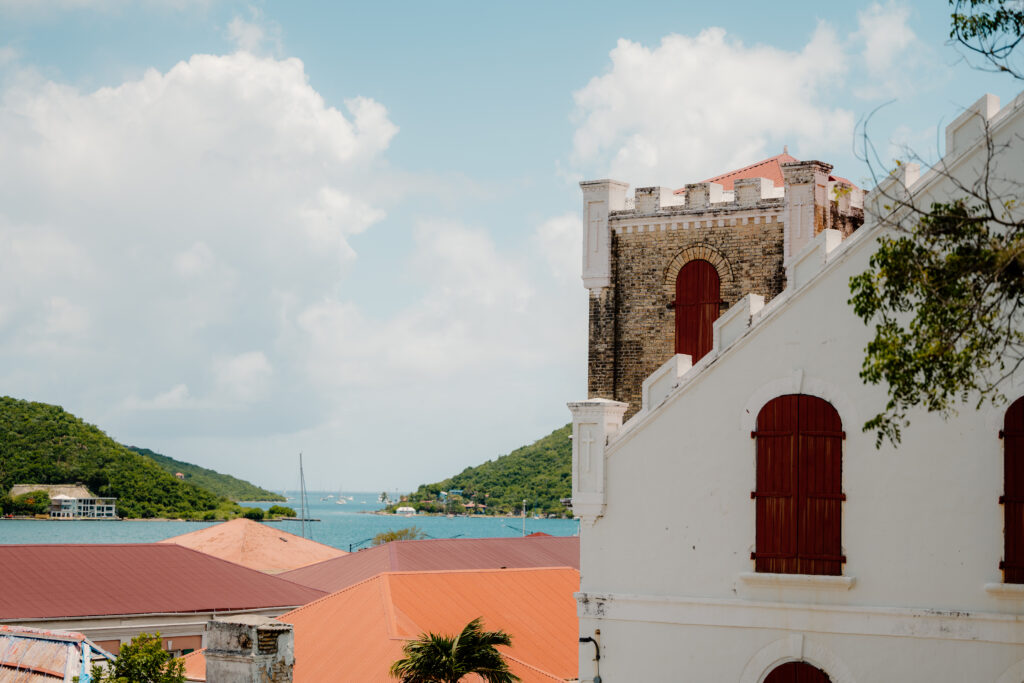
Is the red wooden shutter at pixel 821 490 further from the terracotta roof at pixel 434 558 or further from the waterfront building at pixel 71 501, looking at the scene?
the waterfront building at pixel 71 501

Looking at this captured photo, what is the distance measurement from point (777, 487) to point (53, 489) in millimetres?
185258

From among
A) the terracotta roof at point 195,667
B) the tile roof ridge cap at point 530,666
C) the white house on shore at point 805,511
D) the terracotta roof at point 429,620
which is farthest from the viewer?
the terracotta roof at point 195,667

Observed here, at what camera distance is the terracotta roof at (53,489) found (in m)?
185

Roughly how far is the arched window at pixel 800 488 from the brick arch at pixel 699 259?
20.6 ft

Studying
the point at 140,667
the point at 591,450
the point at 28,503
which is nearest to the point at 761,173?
the point at 591,450

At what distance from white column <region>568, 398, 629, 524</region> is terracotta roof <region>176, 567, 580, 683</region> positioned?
756 centimetres

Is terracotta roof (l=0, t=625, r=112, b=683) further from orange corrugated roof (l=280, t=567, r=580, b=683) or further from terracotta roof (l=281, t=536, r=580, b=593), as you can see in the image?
terracotta roof (l=281, t=536, r=580, b=593)

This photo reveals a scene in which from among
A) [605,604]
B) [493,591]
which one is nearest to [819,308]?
[605,604]

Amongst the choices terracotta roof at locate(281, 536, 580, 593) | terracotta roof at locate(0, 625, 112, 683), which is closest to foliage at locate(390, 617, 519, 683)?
terracotta roof at locate(0, 625, 112, 683)

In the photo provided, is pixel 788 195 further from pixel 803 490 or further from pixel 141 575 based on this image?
pixel 141 575

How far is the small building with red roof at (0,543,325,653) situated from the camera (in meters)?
37.5

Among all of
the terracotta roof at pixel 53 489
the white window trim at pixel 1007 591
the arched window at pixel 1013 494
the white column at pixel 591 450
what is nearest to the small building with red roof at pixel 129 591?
the white column at pixel 591 450

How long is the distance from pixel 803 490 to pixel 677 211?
862cm

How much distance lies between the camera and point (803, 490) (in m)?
18.7
